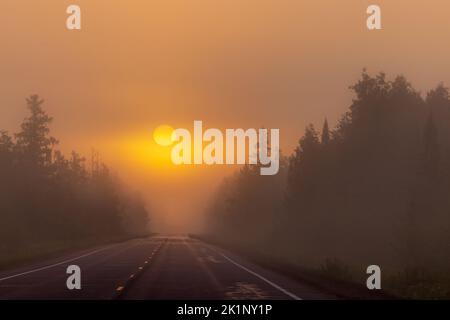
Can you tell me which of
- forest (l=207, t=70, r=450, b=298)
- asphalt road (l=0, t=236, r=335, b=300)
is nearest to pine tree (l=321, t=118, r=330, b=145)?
forest (l=207, t=70, r=450, b=298)

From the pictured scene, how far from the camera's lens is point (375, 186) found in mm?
77375

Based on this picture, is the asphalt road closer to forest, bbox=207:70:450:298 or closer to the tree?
forest, bbox=207:70:450:298

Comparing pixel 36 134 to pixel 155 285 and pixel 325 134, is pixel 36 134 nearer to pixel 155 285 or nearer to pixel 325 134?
pixel 325 134

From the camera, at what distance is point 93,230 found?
139000 mm

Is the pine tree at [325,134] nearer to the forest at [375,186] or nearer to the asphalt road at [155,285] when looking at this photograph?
the forest at [375,186]

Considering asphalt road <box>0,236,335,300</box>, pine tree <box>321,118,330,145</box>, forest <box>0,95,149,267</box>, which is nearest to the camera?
asphalt road <box>0,236,335,300</box>

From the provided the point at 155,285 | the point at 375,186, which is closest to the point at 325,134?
the point at 375,186

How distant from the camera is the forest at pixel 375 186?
59438mm

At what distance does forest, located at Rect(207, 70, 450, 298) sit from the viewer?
59438 mm

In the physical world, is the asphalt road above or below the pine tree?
below

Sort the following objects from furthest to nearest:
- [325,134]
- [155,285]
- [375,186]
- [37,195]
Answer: [325,134]
[37,195]
[375,186]
[155,285]
